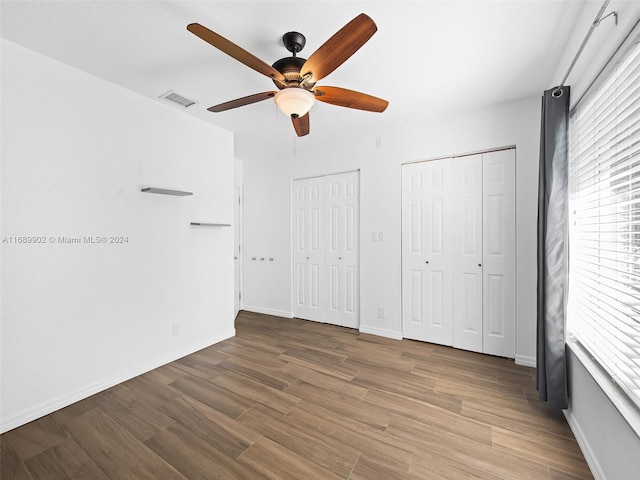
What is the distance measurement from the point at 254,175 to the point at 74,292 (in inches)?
119

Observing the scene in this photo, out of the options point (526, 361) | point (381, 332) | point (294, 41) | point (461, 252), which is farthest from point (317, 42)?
point (526, 361)

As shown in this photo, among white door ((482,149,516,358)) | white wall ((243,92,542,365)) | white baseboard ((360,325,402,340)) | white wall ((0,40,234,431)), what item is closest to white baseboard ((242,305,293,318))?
white wall ((243,92,542,365))

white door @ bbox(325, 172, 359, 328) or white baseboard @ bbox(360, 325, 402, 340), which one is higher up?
white door @ bbox(325, 172, 359, 328)

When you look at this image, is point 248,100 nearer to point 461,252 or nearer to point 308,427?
point 308,427

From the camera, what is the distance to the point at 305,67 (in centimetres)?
159

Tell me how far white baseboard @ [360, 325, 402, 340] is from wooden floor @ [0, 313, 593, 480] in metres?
0.60

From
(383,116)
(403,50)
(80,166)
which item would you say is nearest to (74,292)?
(80,166)

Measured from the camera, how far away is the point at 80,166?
2.22 metres

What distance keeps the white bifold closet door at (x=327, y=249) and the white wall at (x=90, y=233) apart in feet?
4.77

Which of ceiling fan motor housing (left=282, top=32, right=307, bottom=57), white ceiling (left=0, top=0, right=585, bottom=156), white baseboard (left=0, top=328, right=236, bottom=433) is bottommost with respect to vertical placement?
white baseboard (left=0, top=328, right=236, bottom=433)

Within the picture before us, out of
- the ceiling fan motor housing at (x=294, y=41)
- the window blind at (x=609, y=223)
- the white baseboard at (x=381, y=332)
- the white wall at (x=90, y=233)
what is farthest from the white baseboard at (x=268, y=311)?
the ceiling fan motor housing at (x=294, y=41)

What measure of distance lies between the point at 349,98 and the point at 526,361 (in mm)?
2926

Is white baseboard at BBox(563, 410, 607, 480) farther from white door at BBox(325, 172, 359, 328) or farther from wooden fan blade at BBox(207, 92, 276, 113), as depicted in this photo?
wooden fan blade at BBox(207, 92, 276, 113)

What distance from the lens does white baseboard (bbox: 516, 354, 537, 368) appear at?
2676 mm
